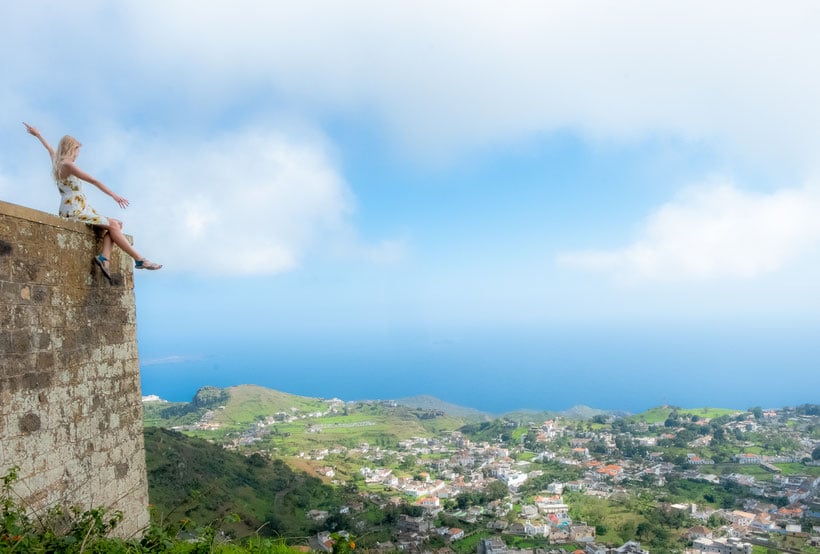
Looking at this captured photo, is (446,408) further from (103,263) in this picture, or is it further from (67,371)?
(67,371)

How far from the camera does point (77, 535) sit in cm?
303

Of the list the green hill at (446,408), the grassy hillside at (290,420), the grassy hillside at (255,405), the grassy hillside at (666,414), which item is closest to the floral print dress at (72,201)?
the grassy hillside at (290,420)

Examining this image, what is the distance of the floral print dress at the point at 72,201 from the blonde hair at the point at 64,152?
0.26 feet

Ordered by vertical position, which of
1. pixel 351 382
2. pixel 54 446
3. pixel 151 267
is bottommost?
pixel 351 382

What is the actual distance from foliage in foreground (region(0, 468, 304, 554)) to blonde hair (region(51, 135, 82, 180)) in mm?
2008

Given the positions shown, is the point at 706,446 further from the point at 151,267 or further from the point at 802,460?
the point at 151,267

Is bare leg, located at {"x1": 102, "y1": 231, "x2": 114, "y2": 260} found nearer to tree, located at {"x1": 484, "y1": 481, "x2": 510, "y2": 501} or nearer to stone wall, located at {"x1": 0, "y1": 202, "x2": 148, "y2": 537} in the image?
stone wall, located at {"x1": 0, "y1": 202, "x2": 148, "y2": 537}

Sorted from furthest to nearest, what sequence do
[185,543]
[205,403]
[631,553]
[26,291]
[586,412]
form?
[586,412] < [205,403] < [631,553] < [185,543] < [26,291]

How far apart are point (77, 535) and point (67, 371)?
3.37 feet

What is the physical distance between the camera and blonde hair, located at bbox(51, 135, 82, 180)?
3467 mm

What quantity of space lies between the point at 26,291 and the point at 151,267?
34.0 inches

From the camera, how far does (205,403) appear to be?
5675 centimetres

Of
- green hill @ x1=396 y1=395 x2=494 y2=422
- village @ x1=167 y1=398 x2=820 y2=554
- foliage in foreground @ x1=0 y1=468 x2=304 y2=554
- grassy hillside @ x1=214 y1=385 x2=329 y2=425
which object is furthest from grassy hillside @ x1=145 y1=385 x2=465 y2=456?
foliage in foreground @ x1=0 y1=468 x2=304 y2=554

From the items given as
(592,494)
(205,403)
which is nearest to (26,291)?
(592,494)
